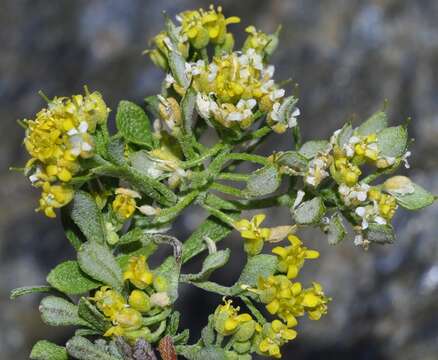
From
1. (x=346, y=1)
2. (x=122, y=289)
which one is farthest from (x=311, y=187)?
(x=346, y=1)

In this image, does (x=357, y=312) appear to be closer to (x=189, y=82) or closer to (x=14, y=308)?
(x=14, y=308)

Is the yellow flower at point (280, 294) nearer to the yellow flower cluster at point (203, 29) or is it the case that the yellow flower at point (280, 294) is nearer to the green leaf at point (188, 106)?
the green leaf at point (188, 106)

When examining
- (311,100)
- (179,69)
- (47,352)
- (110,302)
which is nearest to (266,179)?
(179,69)

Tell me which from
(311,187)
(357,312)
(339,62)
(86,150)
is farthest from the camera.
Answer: (339,62)

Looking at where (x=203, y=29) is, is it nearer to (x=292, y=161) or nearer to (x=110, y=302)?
(x=292, y=161)

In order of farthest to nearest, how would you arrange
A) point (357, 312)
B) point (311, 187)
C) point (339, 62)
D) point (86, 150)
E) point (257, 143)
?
point (339, 62)
point (357, 312)
point (257, 143)
point (311, 187)
point (86, 150)

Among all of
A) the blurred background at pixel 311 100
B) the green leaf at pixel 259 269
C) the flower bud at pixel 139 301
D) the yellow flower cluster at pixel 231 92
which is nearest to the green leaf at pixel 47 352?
the flower bud at pixel 139 301

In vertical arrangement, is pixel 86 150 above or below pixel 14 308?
above
